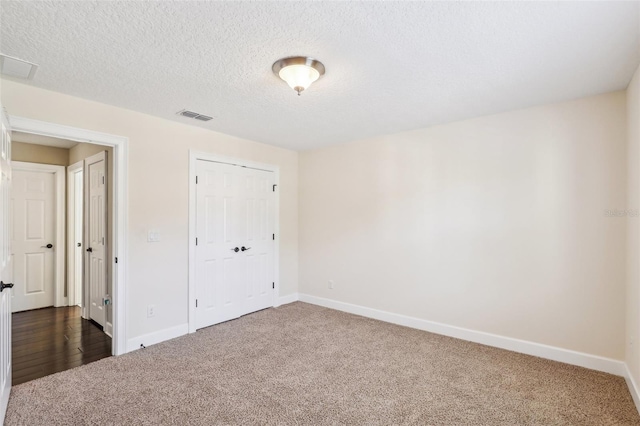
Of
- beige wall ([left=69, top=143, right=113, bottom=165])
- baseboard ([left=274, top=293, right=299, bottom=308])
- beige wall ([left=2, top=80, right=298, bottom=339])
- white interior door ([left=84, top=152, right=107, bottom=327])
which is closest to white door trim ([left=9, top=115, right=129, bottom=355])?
beige wall ([left=2, top=80, right=298, bottom=339])

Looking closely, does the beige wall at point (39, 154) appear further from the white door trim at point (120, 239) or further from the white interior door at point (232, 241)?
the white interior door at point (232, 241)

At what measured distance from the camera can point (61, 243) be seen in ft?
15.8

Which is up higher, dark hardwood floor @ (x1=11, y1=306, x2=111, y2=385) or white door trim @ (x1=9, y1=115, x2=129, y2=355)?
white door trim @ (x1=9, y1=115, x2=129, y2=355)

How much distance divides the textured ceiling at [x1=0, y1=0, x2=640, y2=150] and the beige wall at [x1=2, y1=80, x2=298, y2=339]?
0.66 ft

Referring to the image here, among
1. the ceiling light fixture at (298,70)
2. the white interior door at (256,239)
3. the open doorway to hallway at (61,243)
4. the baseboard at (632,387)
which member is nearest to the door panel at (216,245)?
the white interior door at (256,239)

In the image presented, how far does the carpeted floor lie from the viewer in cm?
215

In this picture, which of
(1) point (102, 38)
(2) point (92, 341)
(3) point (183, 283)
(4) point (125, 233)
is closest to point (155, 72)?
(1) point (102, 38)

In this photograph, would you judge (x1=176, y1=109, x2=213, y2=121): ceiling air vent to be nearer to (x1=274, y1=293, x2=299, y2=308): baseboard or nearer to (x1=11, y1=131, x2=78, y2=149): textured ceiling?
(x1=11, y1=131, x2=78, y2=149): textured ceiling

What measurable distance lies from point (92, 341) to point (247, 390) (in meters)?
2.15

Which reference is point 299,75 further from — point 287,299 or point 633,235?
point 287,299

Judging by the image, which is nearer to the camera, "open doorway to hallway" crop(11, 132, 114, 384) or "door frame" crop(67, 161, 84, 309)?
"open doorway to hallway" crop(11, 132, 114, 384)

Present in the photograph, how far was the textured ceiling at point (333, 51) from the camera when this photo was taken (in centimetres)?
168

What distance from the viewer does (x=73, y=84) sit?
2576mm

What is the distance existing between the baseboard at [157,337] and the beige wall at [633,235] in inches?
160
